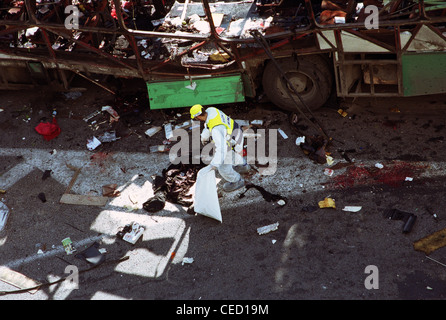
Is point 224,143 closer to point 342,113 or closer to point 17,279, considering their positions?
point 342,113

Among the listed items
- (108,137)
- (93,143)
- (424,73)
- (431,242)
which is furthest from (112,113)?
(431,242)

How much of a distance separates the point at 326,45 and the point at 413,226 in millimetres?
2851

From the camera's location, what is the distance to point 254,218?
619 centimetres

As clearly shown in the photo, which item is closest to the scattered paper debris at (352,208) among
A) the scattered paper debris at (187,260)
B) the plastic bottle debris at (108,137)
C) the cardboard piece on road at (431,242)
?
the cardboard piece on road at (431,242)

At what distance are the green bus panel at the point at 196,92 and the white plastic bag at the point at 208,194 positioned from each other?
1916mm

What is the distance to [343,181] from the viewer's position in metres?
6.43

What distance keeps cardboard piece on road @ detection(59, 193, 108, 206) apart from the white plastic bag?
5.12 ft

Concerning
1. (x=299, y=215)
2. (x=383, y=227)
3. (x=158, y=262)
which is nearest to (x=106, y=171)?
(x=158, y=262)

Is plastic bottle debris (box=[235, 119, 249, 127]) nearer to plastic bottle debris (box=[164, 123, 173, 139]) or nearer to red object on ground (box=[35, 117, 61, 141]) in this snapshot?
plastic bottle debris (box=[164, 123, 173, 139])

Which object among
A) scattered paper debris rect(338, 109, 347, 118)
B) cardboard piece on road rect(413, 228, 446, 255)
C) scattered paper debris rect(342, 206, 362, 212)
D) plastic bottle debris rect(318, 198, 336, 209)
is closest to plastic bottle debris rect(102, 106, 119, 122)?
scattered paper debris rect(338, 109, 347, 118)

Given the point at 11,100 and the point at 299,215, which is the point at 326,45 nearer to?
the point at 299,215

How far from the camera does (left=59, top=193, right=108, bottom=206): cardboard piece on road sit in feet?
22.2

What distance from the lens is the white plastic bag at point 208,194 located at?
609cm

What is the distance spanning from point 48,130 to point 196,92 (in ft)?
8.80
